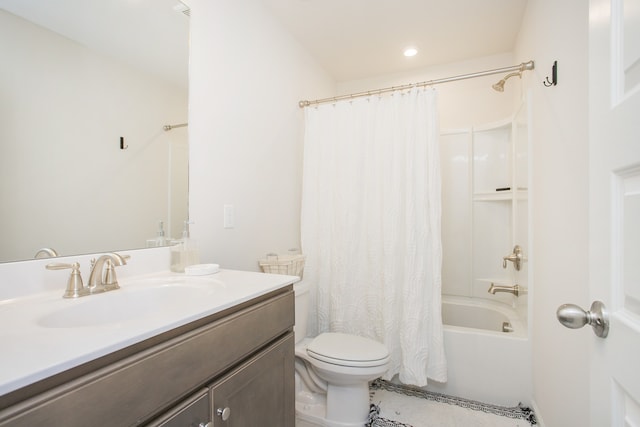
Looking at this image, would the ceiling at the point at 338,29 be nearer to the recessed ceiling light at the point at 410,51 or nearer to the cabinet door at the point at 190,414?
the recessed ceiling light at the point at 410,51

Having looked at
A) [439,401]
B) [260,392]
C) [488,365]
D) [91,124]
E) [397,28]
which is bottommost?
[439,401]

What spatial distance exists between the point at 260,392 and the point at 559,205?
1.36 metres

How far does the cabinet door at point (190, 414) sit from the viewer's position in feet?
2.01

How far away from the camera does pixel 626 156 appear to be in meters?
0.49

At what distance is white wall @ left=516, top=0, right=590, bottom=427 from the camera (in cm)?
101

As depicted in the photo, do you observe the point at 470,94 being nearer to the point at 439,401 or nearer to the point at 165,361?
the point at 439,401

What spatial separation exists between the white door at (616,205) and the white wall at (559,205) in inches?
14.0

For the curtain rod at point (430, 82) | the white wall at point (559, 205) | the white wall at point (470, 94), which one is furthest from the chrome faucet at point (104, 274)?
the white wall at point (470, 94)

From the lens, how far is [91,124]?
0.99 metres

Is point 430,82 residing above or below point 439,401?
above

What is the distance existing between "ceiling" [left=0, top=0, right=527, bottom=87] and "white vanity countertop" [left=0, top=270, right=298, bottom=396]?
0.83m

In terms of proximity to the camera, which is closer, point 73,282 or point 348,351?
point 73,282

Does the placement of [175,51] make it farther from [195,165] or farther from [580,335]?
[580,335]

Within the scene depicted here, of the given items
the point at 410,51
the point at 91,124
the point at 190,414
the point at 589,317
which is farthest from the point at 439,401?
the point at 410,51
